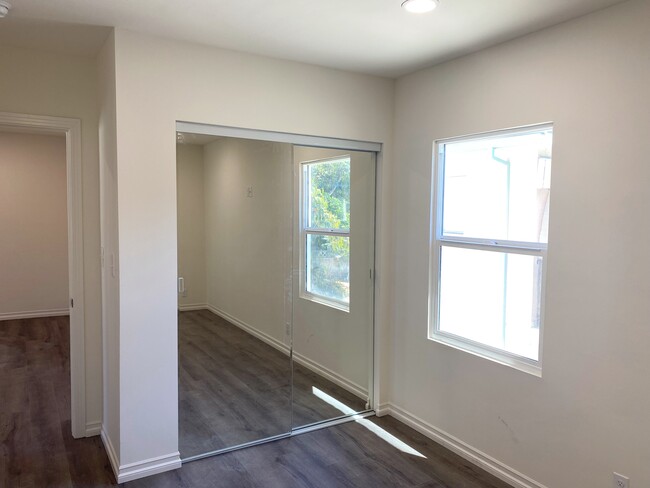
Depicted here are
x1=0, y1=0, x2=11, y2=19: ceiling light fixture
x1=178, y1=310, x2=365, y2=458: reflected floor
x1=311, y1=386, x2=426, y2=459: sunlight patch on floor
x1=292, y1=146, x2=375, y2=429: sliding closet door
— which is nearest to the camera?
x1=0, y1=0, x2=11, y2=19: ceiling light fixture

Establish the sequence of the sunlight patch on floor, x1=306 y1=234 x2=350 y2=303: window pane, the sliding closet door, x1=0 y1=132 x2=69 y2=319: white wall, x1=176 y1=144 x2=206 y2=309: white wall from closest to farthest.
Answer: x1=176 y1=144 x2=206 y2=309: white wall
the sunlight patch on floor
the sliding closet door
x1=306 y1=234 x2=350 y2=303: window pane
x1=0 y1=132 x2=69 y2=319: white wall

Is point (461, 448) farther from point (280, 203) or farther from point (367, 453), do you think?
point (280, 203)

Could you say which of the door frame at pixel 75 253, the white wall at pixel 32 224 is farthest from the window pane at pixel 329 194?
the white wall at pixel 32 224

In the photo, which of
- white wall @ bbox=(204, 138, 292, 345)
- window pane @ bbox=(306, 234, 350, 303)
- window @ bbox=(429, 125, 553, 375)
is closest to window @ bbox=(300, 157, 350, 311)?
window pane @ bbox=(306, 234, 350, 303)

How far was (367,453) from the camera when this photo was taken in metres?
3.19

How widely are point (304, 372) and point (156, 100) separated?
2.34m

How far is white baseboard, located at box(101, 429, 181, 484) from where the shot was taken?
2.80m

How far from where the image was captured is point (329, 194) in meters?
3.86

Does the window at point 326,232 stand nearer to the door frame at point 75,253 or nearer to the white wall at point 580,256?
the white wall at point 580,256

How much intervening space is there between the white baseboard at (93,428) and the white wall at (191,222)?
119 centimetres

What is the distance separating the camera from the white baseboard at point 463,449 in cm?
281

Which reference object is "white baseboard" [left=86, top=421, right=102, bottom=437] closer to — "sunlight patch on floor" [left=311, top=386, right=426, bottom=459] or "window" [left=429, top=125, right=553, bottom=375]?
"sunlight patch on floor" [left=311, top=386, right=426, bottom=459]

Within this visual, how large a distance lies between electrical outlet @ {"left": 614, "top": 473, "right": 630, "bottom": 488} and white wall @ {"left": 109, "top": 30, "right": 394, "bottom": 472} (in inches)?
93.8

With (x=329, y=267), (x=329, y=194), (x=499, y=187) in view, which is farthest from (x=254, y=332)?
(x=499, y=187)
